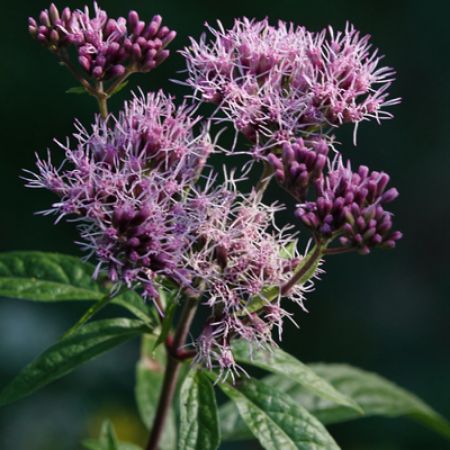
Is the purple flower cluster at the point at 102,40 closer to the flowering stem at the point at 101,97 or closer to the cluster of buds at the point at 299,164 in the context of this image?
the flowering stem at the point at 101,97

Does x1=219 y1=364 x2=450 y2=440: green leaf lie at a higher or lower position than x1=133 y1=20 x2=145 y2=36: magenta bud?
lower

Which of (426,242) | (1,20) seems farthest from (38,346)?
(426,242)

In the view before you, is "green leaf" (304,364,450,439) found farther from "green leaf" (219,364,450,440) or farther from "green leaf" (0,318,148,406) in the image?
"green leaf" (0,318,148,406)

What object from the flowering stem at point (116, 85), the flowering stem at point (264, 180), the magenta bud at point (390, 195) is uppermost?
the flowering stem at point (116, 85)

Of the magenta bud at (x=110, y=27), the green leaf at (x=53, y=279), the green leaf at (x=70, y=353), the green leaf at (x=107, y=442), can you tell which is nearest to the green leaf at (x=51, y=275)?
the green leaf at (x=53, y=279)

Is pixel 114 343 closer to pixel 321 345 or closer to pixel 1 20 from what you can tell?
pixel 321 345

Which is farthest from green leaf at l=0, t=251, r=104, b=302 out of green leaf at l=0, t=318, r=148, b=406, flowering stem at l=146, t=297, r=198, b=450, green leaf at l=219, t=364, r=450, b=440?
green leaf at l=219, t=364, r=450, b=440

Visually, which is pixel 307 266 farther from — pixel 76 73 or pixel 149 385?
pixel 149 385
